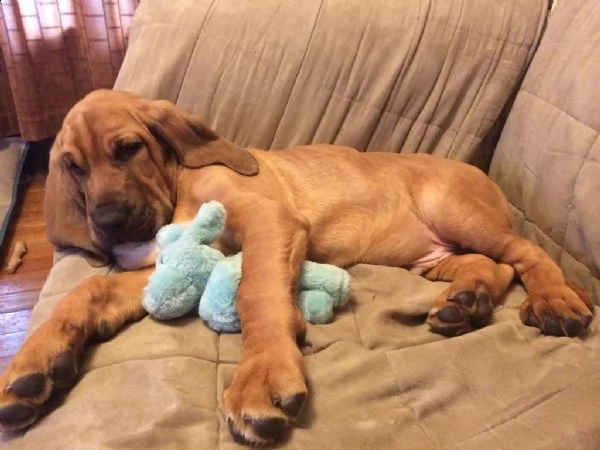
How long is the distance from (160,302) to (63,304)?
0.24 m

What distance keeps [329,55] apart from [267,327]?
52.1 inches

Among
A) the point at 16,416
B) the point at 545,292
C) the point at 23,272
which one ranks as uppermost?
the point at 545,292

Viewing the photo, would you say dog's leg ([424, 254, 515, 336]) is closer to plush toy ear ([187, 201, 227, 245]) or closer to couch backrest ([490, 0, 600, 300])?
couch backrest ([490, 0, 600, 300])

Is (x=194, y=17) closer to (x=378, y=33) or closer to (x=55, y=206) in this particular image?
(x=378, y=33)

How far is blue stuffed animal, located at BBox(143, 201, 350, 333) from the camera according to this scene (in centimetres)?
174

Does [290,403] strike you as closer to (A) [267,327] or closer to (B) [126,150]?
(A) [267,327]

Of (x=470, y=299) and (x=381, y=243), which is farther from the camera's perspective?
(x=381, y=243)

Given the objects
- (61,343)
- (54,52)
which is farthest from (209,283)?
(54,52)

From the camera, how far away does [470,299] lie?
6.11 feet

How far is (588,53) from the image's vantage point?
219 cm

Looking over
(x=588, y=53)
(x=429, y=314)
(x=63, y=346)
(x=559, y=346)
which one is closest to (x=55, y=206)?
(x=63, y=346)

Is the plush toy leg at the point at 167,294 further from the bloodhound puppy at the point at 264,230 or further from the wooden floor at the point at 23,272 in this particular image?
the wooden floor at the point at 23,272

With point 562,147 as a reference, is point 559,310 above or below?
below

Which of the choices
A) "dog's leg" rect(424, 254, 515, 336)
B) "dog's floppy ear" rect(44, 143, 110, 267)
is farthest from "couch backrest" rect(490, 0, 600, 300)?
"dog's floppy ear" rect(44, 143, 110, 267)
